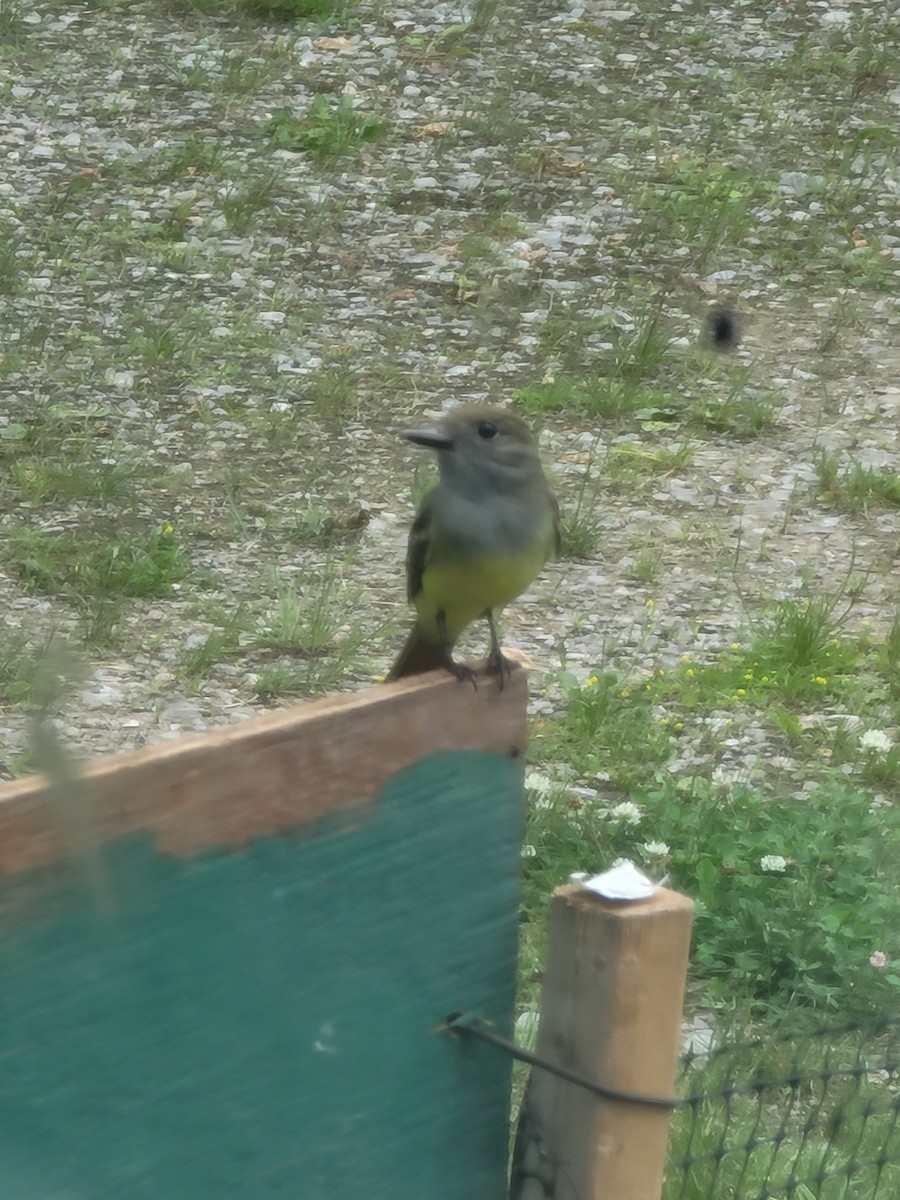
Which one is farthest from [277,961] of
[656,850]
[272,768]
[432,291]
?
[432,291]

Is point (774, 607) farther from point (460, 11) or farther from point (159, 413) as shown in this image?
point (460, 11)

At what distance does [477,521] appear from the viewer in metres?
3.65

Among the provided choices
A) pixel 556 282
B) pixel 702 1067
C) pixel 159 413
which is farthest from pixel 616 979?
pixel 556 282

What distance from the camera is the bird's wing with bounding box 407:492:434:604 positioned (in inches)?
147

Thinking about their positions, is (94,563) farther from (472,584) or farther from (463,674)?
(463,674)

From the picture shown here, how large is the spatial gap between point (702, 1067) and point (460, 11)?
8.28m

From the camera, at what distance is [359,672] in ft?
18.8

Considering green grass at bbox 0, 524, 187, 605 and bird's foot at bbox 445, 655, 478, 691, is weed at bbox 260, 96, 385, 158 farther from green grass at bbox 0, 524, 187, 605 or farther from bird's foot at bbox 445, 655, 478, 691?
bird's foot at bbox 445, 655, 478, 691

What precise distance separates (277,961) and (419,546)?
6.89 ft

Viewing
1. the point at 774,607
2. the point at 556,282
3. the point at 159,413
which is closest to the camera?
the point at 774,607

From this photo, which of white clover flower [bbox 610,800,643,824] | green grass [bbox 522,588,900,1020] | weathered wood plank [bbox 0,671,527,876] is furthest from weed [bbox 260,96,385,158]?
weathered wood plank [bbox 0,671,527,876]

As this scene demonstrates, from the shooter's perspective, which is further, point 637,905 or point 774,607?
point 774,607

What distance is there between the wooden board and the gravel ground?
3.39 metres

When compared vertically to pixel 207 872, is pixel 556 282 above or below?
below
